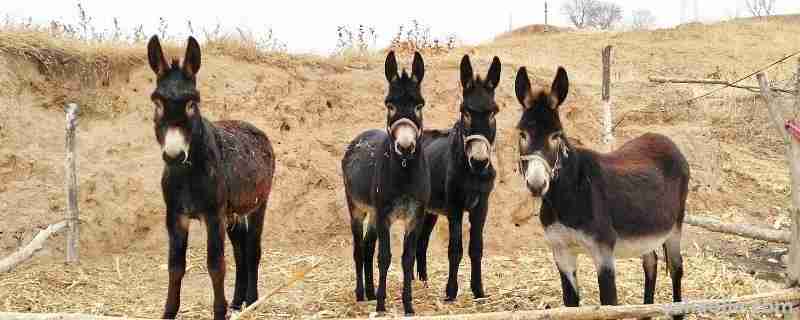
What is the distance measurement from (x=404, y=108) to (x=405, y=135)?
1.13ft

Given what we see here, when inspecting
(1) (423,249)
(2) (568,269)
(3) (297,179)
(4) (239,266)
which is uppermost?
(3) (297,179)

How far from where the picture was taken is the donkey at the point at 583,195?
3.98 meters

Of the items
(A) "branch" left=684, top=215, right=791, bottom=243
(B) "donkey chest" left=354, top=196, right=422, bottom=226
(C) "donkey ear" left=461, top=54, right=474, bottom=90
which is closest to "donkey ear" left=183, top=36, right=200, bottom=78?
(B) "donkey chest" left=354, top=196, right=422, bottom=226

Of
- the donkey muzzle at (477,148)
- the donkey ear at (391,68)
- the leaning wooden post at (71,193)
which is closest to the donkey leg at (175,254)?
the donkey ear at (391,68)

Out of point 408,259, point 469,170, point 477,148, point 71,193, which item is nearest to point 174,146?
point 408,259

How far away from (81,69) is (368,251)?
6712mm

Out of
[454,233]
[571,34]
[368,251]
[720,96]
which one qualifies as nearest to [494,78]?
[454,233]

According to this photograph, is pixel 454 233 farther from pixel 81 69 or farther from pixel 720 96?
pixel 720 96

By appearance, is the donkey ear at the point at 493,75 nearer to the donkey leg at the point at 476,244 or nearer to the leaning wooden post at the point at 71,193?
the donkey leg at the point at 476,244

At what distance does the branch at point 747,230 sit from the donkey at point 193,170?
4502mm

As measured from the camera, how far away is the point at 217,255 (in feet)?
15.3

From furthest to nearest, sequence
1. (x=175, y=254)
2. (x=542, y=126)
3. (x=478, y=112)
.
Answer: (x=478, y=112)
(x=175, y=254)
(x=542, y=126)

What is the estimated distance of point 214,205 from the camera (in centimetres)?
459

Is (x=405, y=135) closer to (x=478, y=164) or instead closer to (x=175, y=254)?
(x=478, y=164)
